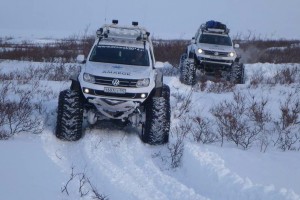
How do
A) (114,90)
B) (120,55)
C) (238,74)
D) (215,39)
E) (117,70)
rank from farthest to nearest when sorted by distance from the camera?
(215,39)
(238,74)
(120,55)
(117,70)
(114,90)

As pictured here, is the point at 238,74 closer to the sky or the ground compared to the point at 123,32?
closer to the ground

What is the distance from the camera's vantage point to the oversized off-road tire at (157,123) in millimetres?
8258

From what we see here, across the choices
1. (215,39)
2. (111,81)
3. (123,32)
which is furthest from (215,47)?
(111,81)

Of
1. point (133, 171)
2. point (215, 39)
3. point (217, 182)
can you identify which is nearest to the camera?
point (217, 182)

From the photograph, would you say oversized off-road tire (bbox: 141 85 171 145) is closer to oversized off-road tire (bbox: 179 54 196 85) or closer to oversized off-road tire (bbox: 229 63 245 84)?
oversized off-road tire (bbox: 179 54 196 85)

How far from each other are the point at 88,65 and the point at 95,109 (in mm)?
888

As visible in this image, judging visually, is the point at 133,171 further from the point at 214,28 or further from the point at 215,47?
the point at 214,28

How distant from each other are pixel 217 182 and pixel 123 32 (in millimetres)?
5504

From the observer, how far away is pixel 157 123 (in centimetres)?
830

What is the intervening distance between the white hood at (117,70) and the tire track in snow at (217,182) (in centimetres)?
201

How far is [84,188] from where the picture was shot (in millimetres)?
5578

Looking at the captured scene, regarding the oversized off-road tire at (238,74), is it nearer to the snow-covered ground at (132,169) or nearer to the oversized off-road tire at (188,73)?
the oversized off-road tire at (188,73)

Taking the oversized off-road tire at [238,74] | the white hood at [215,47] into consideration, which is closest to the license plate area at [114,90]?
the oversized off-road tire at [238,74]

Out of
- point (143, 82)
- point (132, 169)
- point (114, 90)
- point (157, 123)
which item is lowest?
point (132, 169)
